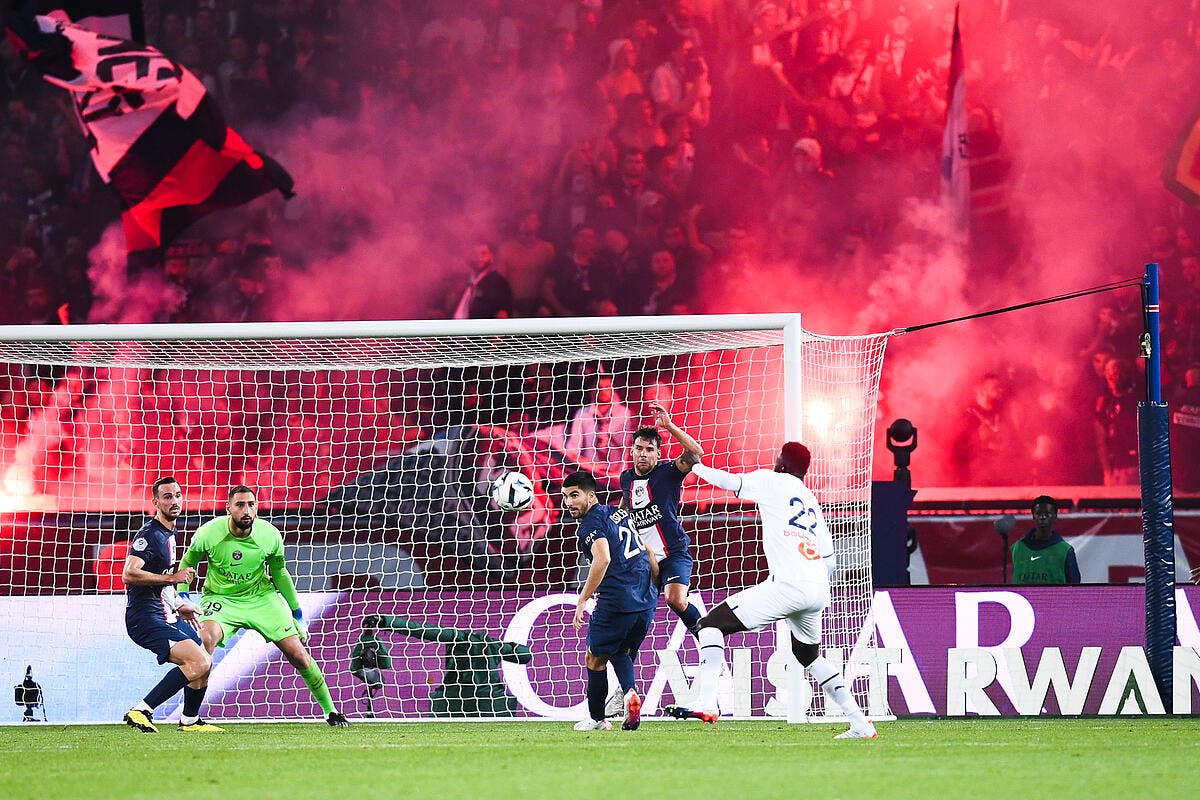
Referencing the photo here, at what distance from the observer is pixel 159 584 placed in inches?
295

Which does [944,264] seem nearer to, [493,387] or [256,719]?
[493,387]

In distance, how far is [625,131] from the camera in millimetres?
13266

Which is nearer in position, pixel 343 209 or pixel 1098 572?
pixel 1098 572

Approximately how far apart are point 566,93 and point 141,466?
5.00 metres

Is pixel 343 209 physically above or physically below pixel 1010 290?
above

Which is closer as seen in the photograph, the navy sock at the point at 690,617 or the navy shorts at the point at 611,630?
the navy shorts at the point at 611,630

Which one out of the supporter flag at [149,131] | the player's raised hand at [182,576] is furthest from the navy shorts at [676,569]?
the supporter flag at [149,131]

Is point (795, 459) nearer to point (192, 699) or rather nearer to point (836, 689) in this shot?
point (836, 689)

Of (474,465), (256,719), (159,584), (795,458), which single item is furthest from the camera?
(474,465)

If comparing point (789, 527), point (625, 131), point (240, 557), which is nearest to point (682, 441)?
point (789, 527)

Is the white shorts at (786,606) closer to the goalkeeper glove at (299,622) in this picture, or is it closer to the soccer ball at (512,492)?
the soccer ball at (512,492)

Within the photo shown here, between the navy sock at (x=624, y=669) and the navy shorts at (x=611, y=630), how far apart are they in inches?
1.3

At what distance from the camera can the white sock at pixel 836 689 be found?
6570 millimetres

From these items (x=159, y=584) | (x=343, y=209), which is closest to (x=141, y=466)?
(x=343, y=209)
